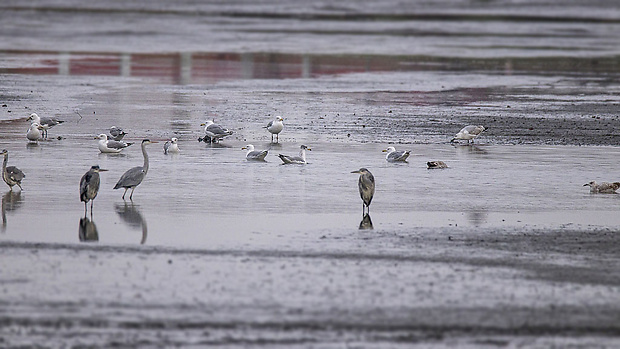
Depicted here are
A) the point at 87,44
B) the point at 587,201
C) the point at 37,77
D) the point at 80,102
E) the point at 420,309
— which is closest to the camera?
the point at 420,309

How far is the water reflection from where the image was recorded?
14959 mm

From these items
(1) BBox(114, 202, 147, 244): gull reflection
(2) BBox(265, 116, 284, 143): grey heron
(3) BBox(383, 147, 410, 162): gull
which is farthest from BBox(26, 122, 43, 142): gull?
(3) BBox(383, 147, 410, 162): gull

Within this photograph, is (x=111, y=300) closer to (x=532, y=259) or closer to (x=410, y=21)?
(x=532, y=259)

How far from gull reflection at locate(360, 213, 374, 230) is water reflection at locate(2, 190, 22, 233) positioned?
4644 millimetres

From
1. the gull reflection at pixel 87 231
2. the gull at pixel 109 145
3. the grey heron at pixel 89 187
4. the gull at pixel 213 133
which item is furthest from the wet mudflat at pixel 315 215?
the gull at pixel 213 133

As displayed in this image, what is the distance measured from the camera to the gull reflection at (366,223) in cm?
1427

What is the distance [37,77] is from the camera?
35.5 m

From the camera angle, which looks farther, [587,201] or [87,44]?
[87,44]

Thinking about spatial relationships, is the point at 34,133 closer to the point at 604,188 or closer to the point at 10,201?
the point at 10,201

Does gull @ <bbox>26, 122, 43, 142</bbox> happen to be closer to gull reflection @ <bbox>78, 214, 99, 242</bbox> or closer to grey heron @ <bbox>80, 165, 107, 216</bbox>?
grey heron @ <bbox>80, 165, 107, 216</bbox>

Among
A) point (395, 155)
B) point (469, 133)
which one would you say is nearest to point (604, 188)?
point (395, 155)

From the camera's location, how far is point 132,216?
1470 cm

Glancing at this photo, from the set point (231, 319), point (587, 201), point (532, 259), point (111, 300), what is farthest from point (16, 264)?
point (587, 201)

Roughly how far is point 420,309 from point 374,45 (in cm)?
4072
